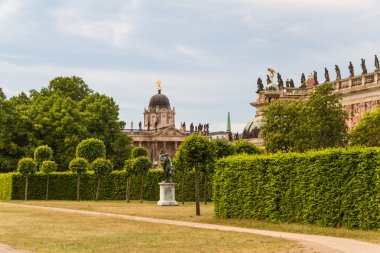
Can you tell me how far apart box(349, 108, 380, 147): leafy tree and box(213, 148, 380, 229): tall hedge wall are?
26537 millimetres

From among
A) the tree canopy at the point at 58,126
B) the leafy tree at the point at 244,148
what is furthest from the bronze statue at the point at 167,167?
the tree canopy at the point at 58,126

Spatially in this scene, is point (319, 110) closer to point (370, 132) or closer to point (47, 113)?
point (370, 132)

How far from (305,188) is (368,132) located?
31603 mm

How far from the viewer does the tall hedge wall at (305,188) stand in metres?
28.0

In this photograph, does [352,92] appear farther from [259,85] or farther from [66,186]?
[66,186]

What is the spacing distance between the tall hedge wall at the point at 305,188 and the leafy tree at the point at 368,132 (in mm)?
26537

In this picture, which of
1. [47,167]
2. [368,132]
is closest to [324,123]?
[368,132]

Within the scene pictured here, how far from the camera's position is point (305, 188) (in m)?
30.8

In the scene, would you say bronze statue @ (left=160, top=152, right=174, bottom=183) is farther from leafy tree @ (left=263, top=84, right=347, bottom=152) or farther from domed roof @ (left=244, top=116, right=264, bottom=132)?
domed roof @ (left=244, top=116, right=264, bottom=132)

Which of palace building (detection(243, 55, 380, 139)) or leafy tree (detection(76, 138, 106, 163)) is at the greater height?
palace building (detection(243, 55, 380, 139))

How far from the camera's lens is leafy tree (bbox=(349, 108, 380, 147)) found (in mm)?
59781

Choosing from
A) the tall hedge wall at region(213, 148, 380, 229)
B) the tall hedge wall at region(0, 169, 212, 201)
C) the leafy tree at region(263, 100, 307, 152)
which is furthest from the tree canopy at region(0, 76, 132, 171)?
the tall hedge wall at region(213, 148, 380, 229)

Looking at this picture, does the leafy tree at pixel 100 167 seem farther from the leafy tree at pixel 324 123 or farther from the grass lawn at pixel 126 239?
the grass lawn at pixel 126 239

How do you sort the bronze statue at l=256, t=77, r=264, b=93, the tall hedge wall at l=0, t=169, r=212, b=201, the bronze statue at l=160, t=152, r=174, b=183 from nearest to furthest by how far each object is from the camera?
the bronze statue at l=160, t=152, r=174, b=183
the tall hedge wall at l=0, t=169, r=212, b=201
the bronze statue at l=256, t=77, r=264, b=93
